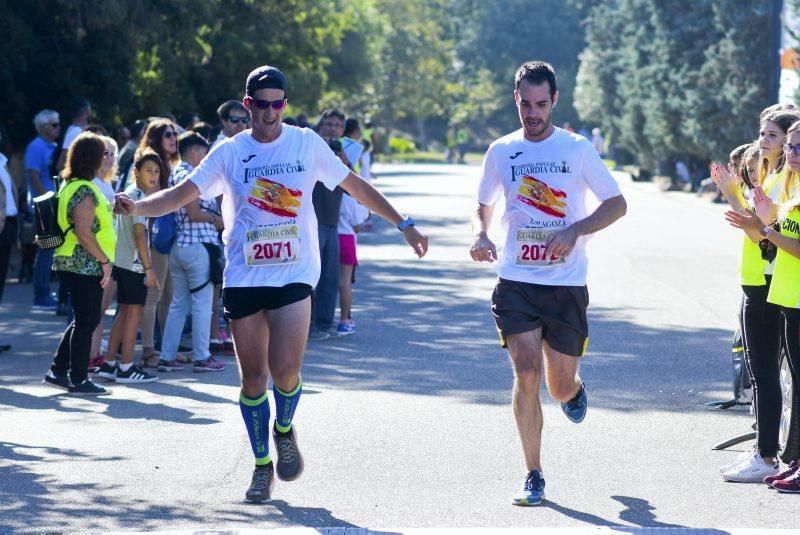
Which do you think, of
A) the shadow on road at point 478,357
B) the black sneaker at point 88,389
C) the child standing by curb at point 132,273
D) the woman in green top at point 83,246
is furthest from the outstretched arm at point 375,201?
the child standing by curb at point 132,273

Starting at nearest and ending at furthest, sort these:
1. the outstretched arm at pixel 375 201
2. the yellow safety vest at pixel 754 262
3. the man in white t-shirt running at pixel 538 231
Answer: the man in white t-shirt running at pixel 538 231 → the outstretched arm at pixel 375 201 → the yellow safety vest at pixel 754 262

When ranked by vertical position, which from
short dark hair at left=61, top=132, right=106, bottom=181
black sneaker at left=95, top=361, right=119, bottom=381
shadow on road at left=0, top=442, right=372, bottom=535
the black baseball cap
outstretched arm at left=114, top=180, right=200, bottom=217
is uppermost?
the black baseball cap

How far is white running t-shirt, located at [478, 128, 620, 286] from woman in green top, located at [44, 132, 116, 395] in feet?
12.7

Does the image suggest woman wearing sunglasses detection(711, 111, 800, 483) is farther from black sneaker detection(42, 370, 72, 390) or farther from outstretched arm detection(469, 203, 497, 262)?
black sneaker detection(42, 370, 72, 390)

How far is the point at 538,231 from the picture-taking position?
6.89 metres

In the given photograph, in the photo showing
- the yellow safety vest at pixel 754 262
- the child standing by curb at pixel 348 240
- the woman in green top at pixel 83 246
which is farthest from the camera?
the child standing by curb at pixel 348 240

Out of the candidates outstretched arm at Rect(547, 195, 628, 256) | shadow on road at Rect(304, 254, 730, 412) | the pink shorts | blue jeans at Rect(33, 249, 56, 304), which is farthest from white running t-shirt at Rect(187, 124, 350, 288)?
blue jeans at Rect(33, 249, 56, 304)

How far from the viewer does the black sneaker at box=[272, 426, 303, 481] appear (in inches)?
273

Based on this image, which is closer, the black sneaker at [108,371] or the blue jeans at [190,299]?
the black sneaker at [108,371]

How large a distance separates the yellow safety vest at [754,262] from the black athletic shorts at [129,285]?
16.2 ft

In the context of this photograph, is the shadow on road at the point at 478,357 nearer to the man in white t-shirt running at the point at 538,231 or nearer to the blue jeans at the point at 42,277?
the man in white t-shirt running at the point at 538,231

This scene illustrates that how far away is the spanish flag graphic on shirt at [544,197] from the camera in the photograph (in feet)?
22.6

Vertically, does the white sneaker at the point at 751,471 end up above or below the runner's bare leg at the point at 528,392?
below

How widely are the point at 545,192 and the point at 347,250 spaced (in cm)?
665
